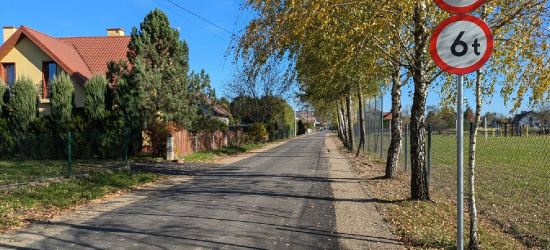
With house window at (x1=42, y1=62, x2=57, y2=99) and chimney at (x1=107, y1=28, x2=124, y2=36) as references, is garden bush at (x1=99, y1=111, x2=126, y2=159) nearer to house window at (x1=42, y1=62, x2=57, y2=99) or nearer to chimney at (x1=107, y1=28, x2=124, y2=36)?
house window at (x1=42, y1=62, x2=57, y2=99)

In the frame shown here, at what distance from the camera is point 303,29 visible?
286 inches

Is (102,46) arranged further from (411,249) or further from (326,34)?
(411,249)

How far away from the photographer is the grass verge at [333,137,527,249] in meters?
5.32

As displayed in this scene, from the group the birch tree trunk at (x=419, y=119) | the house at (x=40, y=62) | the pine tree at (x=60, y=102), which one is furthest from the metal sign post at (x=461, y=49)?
the house at (x=40, y=62)

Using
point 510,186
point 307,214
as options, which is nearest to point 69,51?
point 307,214

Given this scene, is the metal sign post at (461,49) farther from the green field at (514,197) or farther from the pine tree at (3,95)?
the pine tree at (3,95)

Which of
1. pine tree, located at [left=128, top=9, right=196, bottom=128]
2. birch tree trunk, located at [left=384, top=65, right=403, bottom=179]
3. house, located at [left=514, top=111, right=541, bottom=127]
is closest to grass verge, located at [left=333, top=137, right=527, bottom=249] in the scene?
house, located at [left=514, top=111, right=541, bottom=127]

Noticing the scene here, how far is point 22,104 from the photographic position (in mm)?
17906

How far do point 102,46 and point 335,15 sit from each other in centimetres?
2249

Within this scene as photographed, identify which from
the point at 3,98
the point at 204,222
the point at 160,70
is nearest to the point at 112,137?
the point at 160,70

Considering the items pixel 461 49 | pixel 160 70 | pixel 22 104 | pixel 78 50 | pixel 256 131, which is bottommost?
pixel 256 131

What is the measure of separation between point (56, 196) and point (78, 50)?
20.2m

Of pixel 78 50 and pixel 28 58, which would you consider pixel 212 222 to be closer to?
pixel 28 58

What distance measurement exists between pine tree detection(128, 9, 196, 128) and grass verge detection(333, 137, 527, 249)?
467 inches
